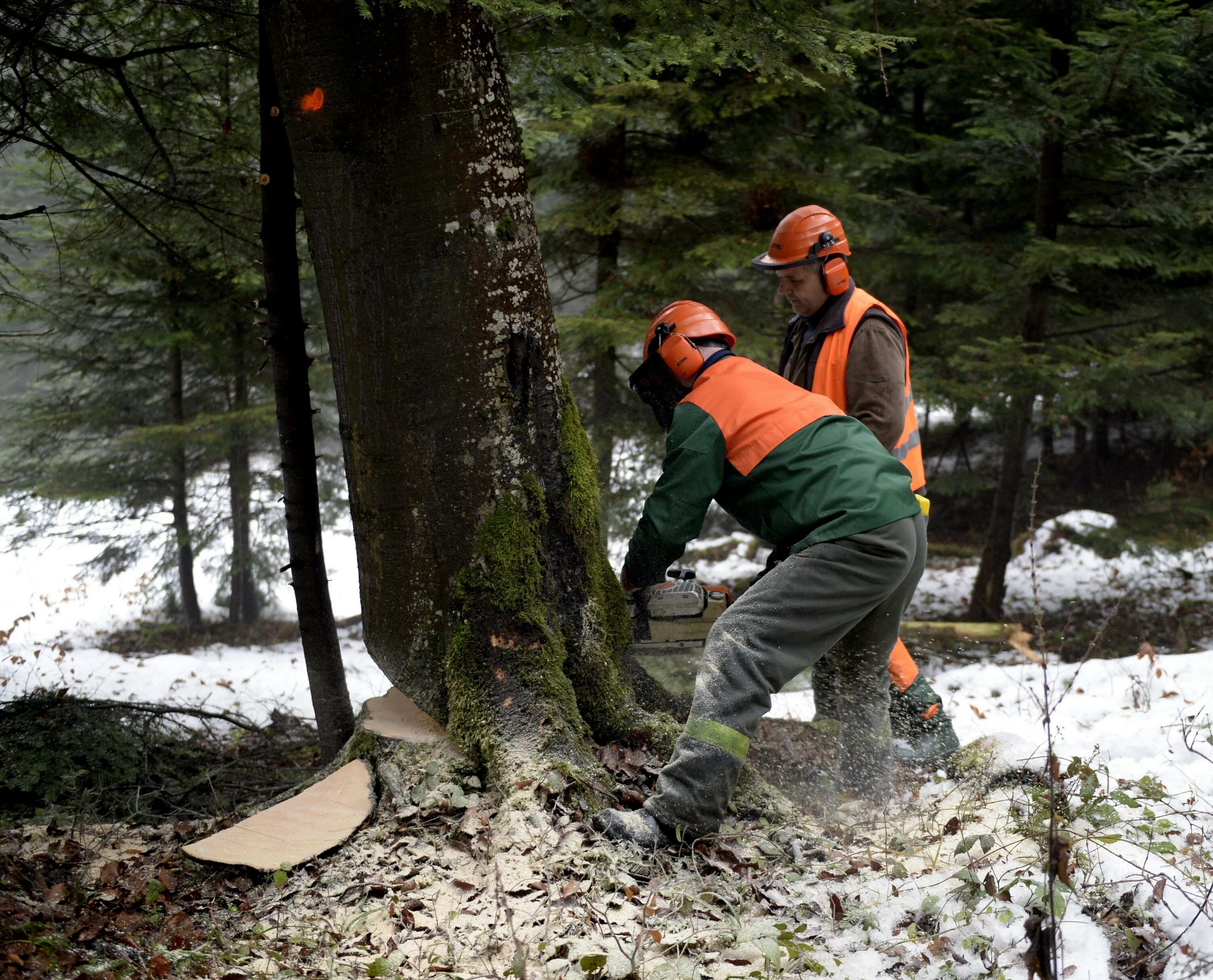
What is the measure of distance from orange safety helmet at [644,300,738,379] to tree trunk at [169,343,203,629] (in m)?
8.39

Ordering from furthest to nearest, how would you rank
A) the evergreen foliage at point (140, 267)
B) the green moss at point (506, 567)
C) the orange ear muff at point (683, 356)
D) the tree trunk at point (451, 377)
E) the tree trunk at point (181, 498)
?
the tree trunk at point (181, 498)
the evergreen foliage at point (140, 267)
the orange ear muff at point (683, 356)
the green moss at point (506, 567)
the tree trunk at point (451, 377)

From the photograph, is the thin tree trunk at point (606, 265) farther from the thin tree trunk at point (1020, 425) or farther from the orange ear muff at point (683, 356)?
the orange ear muff at point (683, 356)

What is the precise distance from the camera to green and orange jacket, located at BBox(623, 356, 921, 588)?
3.18 m

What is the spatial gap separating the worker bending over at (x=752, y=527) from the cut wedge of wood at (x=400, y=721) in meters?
0.83

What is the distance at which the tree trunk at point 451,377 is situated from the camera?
315 centimetres

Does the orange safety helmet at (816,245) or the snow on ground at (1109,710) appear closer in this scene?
the snow on ground at (1109,710)

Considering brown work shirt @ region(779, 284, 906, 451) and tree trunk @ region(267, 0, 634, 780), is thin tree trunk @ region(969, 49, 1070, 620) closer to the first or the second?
brown work shirt @ region(779, 284, 906, 451)

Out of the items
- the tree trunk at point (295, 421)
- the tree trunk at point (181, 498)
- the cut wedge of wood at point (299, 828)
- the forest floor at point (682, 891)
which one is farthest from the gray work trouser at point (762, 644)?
the tree trunk at point (181, 498)

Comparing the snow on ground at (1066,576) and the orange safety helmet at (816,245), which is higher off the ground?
the orange safety helmet at (816,245)

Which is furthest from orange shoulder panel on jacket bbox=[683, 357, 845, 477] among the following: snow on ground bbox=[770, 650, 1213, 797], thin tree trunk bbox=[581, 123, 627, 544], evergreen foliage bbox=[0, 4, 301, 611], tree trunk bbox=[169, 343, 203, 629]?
tree trunk bbox=[169, 343, 203, 629]

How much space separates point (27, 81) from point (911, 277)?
9663 millimetres

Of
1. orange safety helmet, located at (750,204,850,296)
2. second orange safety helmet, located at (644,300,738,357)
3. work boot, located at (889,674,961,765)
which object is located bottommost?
work boot, located at (889,674,961,765)

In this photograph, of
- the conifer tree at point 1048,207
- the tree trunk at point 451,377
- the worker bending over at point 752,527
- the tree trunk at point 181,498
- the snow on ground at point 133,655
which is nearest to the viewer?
the worker bending over at point 752,527

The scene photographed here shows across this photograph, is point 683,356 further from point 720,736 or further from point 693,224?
point 693,224
